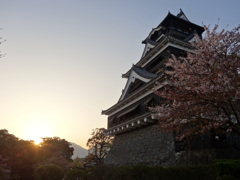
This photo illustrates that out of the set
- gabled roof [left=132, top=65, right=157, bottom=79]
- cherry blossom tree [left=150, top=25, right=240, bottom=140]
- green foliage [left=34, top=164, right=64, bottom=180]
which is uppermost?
gabled roof [left=132, top=65, right=157, bottom=79]

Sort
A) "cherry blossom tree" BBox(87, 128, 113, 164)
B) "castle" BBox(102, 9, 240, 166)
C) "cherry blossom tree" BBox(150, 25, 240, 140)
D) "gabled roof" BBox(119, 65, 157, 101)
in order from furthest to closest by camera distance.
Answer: "cherry blossom tree" BBox(87, 128, 113, 164) → "gabled roof" BBox(119, 65, 157, 101) → "castle" BBox(102, 9, 240, 166) → "cherry blossom tree" BBox(150, 25, 240, 140)

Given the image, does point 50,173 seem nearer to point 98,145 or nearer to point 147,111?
point 147,111

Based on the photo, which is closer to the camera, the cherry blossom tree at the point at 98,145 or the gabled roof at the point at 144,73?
the gabled roof at the point at 144,73

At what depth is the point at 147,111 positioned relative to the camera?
12.8 m

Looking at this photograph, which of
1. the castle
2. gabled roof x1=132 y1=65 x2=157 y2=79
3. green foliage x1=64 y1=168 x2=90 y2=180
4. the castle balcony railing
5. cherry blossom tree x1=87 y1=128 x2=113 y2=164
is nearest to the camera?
green foliage x1=64 y1=168 x2=90 y2=180

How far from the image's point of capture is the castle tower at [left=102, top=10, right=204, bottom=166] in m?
10.9

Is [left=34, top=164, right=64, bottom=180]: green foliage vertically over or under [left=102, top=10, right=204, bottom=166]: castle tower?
under

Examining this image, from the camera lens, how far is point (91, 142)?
2848 centimetres

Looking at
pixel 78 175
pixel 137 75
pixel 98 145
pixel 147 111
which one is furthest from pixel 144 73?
pixel 98 145

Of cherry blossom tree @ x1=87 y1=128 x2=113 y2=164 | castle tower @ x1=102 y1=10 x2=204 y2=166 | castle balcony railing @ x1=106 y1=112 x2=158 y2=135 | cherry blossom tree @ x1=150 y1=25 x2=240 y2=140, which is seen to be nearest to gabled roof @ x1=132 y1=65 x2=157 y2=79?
castle tower @ x1=102 y1=10 x2=204 y2=166

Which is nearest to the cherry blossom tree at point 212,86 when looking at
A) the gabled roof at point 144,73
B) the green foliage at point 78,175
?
the green foliage at point 78,175

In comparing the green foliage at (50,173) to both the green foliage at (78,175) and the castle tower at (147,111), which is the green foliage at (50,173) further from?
the green foliage at (78,175)

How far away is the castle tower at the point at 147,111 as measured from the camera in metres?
10.9

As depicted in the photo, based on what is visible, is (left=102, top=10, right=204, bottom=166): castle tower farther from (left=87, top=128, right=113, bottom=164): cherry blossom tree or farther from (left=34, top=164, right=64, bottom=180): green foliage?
(left=87, top=128, right=113, bottom=164): cherry blossom tree
